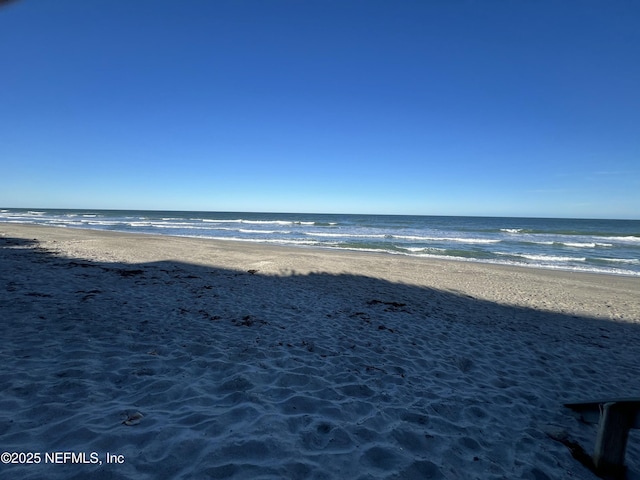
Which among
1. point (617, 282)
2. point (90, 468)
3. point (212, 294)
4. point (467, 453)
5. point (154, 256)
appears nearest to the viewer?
point (90, 468)

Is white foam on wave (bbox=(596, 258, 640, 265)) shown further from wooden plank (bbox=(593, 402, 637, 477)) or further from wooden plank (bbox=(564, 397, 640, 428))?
wooden plank (bbox=(593, 402, 637, 477))

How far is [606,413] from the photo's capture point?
2.65m

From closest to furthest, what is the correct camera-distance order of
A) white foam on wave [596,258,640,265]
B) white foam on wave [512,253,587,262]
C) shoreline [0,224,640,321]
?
shoreline [0,224,640,321] < white foam on wave [596,258,640,265] < white foam on wave [512,253,587,262]

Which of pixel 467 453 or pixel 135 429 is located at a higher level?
pixel 135 429

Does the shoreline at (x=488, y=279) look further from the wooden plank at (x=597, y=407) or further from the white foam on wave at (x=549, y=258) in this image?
the wooden plank at (x=597, y=407)

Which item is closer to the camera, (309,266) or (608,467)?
(608,467)

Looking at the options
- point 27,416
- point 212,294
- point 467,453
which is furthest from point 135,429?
point 212,294

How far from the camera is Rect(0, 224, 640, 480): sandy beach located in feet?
8.36

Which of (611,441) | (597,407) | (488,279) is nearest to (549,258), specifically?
(488,279)

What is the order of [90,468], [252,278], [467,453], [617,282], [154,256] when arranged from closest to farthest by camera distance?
[90,468]
[467,453]
[252,278]
[617,282]
[154,256]

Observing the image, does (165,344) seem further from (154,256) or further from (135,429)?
(154,256)

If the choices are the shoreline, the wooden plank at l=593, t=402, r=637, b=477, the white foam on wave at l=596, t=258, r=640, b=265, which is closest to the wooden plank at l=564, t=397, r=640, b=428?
the wooden plank at l=593, t=402, r=637, b=477

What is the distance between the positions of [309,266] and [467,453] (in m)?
10.8

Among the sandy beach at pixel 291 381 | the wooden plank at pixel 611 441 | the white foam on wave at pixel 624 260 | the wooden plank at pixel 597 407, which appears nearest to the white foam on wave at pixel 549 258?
the white foam on wave at pixel 624 260
